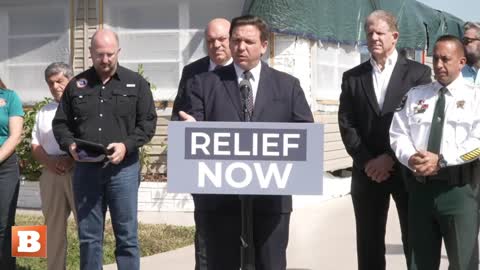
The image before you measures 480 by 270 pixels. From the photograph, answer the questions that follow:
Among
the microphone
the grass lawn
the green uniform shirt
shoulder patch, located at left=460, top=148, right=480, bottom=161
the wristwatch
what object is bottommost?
the grass lawn

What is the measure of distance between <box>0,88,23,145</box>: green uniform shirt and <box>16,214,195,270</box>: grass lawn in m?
1.65

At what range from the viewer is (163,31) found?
436 inches

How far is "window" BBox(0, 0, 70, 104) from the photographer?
11.5 metres

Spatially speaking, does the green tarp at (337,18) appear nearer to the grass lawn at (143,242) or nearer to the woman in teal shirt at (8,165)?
the grass lawn at (143,242)

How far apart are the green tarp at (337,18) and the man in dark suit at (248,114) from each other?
5.60 m

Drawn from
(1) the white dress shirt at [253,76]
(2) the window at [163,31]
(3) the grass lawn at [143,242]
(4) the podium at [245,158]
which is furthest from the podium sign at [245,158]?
(2) the window at [163,31]

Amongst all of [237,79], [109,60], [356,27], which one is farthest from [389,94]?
[356,27]

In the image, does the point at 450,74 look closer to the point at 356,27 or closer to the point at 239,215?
the point at 239,215

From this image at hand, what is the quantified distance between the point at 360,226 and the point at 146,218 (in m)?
4.91

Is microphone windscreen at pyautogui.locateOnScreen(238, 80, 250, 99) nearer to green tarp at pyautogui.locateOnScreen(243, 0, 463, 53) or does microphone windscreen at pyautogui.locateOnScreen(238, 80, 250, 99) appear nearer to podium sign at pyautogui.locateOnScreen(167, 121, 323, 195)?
podium sign at pyautogui.locateOnScreen(167, 121, 323, 195)

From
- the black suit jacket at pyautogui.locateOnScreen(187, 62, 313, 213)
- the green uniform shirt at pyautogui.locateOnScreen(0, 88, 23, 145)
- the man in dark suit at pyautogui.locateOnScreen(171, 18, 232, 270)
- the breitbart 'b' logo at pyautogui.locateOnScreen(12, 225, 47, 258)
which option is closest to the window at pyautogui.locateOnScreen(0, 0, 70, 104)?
the green uniform shirt at pyautogui.locateOnScreen(0, 88, 23, 145)

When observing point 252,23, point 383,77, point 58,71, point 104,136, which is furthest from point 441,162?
point 58,71

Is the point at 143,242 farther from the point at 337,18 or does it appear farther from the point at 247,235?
the point at 337,18

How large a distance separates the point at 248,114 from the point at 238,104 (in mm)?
80
